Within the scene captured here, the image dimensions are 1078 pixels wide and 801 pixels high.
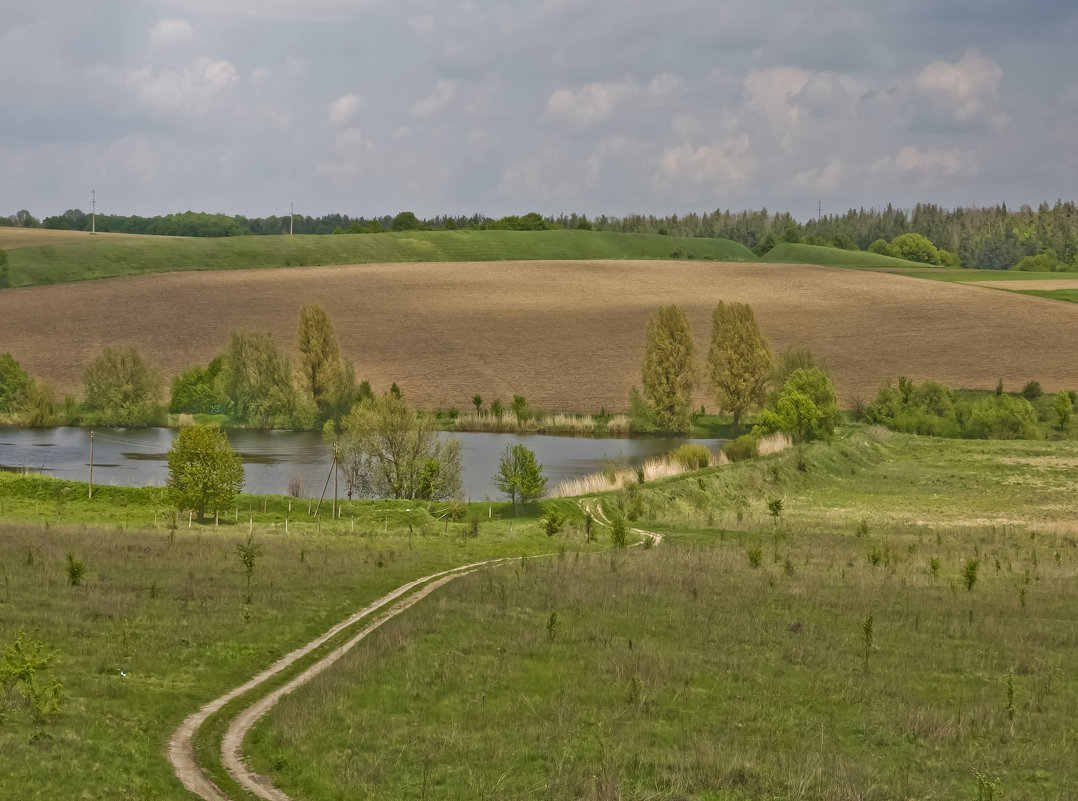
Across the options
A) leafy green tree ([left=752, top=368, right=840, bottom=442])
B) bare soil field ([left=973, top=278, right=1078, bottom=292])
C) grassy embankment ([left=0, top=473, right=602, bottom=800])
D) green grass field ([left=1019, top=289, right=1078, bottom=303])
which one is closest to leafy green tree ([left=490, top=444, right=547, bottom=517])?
grassy embankment ([left=0, top=473, right=602, bottom=800])

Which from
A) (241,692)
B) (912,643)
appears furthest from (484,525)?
(241,692)

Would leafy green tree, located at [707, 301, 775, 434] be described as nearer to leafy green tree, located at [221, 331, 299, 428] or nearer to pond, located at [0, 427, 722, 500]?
pond, located at [0, 427, 722, 500]

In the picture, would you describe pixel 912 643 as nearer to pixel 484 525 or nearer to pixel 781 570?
pixel 781 570

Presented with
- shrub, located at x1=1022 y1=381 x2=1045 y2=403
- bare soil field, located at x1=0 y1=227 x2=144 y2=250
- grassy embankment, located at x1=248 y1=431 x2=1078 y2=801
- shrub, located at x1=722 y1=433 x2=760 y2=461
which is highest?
bare soil field, located at x1=0 y1=227 x2=144 y2=250

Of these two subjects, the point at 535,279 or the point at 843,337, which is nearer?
the point at 843,337

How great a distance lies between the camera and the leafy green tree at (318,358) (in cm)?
10512

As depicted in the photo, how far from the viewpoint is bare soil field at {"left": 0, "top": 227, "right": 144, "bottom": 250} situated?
16175 cm

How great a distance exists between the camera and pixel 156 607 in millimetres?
24938

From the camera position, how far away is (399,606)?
2748cm

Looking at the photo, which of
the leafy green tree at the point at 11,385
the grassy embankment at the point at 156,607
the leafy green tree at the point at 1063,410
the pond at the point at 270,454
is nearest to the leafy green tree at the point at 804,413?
the pond at the point at 270,454

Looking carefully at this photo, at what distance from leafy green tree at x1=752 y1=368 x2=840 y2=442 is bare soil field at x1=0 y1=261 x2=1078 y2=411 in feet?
64.9

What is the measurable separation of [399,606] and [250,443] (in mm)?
68671

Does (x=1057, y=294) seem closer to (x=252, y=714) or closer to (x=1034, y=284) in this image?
(x=1034, y=284)

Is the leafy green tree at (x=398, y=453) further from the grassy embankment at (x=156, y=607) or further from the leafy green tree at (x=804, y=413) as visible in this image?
the leafy green tree at (x=804, y=413)
